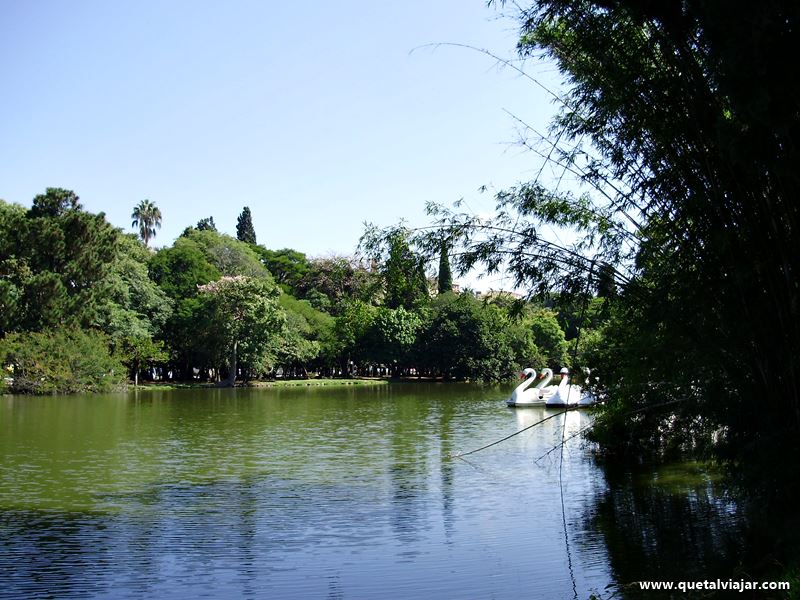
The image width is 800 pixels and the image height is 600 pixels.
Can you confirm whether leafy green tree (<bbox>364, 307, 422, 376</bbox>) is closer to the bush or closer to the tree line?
the tree line

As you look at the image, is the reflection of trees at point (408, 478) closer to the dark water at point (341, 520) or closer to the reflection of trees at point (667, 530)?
the dark water at point (341, 520)

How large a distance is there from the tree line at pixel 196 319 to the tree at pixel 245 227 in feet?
27.0

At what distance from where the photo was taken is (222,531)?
9578mm

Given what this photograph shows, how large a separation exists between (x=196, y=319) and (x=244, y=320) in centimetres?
346

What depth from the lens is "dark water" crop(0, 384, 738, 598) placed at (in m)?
7.55


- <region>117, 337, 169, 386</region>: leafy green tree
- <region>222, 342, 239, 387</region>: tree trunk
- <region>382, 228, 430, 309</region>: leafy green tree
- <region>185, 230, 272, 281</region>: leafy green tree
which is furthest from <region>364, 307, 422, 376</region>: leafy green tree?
<region>382, 228, 430, 309</region>: leafy green tree

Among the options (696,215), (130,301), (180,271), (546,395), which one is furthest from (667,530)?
(180,271)

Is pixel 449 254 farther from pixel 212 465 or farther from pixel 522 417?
pixel 522 417

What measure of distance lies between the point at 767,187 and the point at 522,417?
1950 centimetres

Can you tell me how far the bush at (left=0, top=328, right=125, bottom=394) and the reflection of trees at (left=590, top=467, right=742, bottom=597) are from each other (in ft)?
106

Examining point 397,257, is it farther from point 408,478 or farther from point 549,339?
point 549,339

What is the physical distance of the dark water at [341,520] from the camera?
755 cm

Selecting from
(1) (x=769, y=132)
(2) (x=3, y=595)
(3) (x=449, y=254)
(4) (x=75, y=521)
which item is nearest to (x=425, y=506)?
(3) (x=449, y=254)

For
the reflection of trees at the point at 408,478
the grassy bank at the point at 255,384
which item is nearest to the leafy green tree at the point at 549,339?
the grassy bank at the point at 255,384
